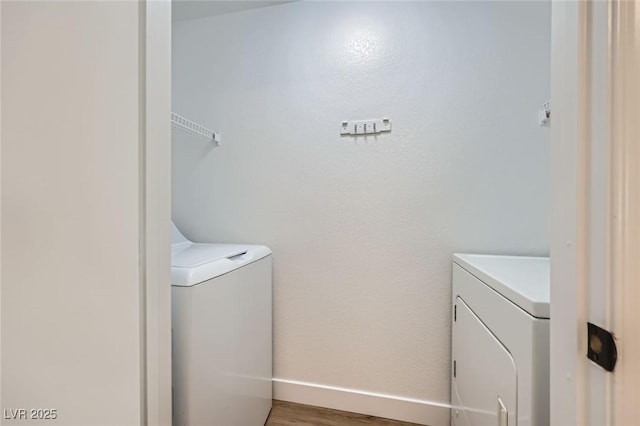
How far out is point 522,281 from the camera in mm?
693

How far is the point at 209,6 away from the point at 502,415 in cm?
236

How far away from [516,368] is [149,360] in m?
0.88

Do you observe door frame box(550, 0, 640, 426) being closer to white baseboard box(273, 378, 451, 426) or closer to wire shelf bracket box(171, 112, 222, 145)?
white baseboard box(273, 378, 451, 426)

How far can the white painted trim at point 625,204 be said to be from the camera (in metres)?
0.27

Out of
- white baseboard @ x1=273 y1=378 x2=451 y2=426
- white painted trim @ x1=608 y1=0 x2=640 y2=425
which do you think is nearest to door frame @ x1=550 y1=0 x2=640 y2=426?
white painted trim @ x1=608 y1=0 x2=640 y2=425

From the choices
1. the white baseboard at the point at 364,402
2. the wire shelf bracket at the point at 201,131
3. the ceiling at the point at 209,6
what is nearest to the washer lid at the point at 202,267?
the wire shelf bracket at the point at 201,131

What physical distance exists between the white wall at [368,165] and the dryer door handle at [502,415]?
2.37 ft

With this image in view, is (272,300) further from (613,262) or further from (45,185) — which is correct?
(613,262)

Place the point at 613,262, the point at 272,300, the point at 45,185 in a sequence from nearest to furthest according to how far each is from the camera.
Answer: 1. the point at 613,262
2. the point at 45,185
3. the point at 272,300

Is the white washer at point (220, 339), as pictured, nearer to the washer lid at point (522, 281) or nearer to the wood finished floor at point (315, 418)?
the wood finished floor at point (315, 418)

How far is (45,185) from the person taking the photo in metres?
0.70

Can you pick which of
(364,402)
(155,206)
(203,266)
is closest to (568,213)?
(155,206)

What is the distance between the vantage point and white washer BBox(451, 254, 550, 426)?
498 millimetres

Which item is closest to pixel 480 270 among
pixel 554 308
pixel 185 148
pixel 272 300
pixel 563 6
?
pixel 554 308
